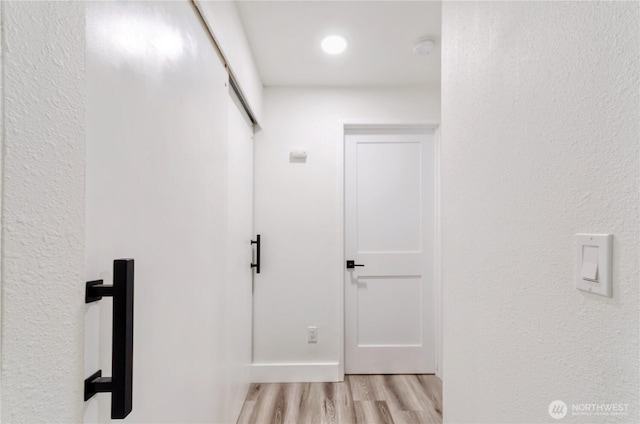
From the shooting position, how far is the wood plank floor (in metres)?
1.93

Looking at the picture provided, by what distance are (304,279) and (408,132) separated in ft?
4.89

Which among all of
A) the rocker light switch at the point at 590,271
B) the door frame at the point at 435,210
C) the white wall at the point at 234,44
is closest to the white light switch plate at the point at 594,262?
the rocker light switch at the point at 590,271

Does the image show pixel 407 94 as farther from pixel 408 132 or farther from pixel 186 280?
pixel 186 280

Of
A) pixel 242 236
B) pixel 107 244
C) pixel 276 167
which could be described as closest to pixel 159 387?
pixel 107 244

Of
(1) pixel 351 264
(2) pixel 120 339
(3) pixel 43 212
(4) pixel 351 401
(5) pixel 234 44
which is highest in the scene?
(5) pixel 234 44

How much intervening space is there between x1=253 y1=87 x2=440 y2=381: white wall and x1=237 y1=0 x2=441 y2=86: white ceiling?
0.18 m

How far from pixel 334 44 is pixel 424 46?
1.88ft

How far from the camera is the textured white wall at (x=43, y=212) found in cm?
33

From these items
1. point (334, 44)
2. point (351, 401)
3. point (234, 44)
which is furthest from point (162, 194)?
point (351, 401)

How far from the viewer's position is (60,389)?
1.34ft

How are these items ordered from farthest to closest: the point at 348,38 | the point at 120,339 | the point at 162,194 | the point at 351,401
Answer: the point at 351,401 → the point at 348,38 → the point at 162,194 → the point at 120,339

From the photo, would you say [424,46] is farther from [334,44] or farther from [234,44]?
[234,44]

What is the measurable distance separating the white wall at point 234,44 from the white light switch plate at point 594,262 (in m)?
1.30

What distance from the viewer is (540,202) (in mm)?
684
